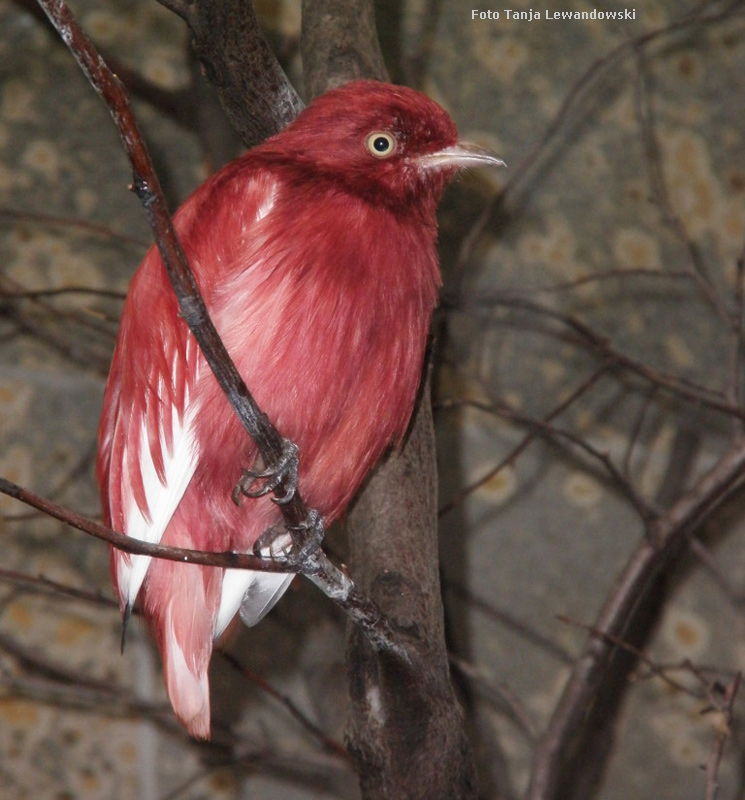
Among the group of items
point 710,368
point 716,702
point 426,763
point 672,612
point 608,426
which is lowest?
point 426,763

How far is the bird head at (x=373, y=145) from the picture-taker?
4.56ft

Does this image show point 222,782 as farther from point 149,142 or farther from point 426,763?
point 149,142

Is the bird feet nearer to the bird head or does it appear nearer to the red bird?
the red bird

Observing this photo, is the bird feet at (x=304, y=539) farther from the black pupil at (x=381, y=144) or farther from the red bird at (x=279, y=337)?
the black pupil at (x=381, y=144)

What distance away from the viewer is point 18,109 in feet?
6.96

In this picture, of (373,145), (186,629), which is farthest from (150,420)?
(373,145)

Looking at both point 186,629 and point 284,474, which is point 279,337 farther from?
point 186,629

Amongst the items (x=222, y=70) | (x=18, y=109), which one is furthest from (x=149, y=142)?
(x=222, y=70)

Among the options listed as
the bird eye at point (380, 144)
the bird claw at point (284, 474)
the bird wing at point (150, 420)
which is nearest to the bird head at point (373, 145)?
the bird eye at point (380, 144)

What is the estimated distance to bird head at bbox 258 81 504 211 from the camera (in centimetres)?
139

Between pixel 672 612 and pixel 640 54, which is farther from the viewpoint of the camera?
pixel 640 54

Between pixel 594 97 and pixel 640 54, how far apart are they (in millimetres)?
148

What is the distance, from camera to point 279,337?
48.5 inches

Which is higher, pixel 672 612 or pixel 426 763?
pixel 672 612
